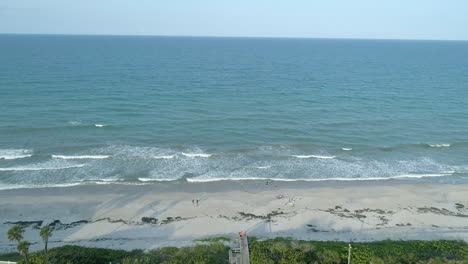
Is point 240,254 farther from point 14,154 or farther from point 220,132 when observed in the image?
point 14,154

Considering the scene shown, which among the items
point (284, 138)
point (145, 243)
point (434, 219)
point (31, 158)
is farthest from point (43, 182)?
point (434, 219)

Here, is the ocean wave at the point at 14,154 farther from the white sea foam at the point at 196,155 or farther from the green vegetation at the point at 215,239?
the green vegetation at the point at 215,239

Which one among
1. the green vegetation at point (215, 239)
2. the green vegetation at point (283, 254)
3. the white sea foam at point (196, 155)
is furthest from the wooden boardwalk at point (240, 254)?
the white sea foam at point (196, 155)

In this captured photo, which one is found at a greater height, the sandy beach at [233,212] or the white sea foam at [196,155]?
the white sea foam at [196,155]

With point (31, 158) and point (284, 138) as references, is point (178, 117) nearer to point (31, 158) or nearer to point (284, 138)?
point (284, 138)

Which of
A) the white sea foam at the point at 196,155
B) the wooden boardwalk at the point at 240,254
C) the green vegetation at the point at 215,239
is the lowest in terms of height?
the green vegetation at the point at 215,239

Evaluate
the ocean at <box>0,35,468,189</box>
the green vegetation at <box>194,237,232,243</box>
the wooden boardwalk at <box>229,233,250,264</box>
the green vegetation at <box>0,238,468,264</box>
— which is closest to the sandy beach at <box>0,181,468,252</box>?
the green vegetation at <box>194,237,232,243</box>
